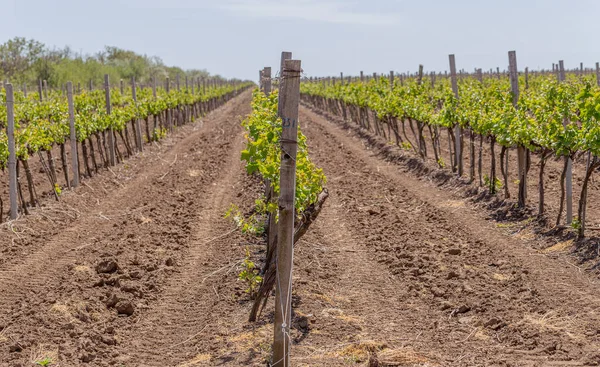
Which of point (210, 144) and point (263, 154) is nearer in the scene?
point (263, 154)

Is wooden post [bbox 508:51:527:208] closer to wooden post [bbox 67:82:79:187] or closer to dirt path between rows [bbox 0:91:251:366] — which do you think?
dirt path between rows [bbox 0:91:251:366]

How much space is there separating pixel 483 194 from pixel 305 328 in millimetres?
6844

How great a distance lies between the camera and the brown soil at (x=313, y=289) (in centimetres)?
627

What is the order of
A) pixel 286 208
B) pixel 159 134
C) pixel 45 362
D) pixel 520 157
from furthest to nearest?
pixel 159 134 → pixel 520 157 → pixel 45 362 → pixel 286 208

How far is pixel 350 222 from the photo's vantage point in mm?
11703

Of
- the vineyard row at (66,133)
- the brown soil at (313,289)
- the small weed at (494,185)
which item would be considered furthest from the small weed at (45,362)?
the small weed at (494,185)

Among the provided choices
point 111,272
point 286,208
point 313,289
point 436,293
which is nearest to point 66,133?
point 111,272

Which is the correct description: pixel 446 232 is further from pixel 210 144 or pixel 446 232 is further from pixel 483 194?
pixel 210 144

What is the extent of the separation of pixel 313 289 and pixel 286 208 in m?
2.79

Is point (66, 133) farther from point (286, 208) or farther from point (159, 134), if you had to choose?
point (286, 208)

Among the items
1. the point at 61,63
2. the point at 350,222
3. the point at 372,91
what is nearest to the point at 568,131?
the point at 350,222

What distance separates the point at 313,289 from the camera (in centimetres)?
795

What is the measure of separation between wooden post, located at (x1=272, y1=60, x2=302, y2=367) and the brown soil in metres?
0.43

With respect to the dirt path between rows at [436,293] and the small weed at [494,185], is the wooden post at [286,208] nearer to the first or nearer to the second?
the dirt path between rows at [436,293]
